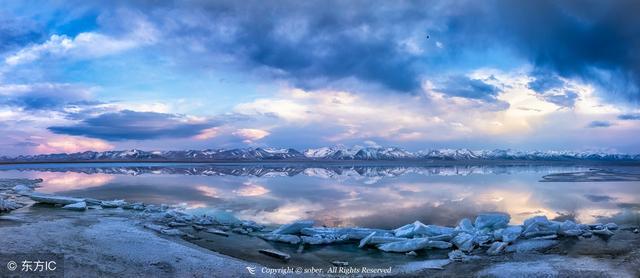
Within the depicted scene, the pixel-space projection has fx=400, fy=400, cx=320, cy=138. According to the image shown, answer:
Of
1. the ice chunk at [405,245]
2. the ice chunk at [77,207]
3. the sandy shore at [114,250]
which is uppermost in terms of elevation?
the ice chunk at [77,207]

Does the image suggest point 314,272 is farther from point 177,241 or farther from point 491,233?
point 491,233

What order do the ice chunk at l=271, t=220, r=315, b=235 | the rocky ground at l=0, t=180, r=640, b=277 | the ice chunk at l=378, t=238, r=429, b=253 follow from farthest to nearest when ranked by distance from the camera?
the ice chunk at l=271, t=220, r=315, b=235 → the ice chunk at l=378, t=238, r=429, b=253 → the rocky ground at l=0, t=180, r=640, b=277

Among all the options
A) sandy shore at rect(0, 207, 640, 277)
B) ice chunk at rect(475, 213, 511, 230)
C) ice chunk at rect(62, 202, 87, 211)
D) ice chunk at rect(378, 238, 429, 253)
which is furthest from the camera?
ice chunk at rect(62, 202, 87, 211)

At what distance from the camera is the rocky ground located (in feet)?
25.8

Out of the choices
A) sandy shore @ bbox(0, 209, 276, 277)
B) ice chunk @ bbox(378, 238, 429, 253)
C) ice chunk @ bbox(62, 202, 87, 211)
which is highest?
ice chunk @ bbox(62, 202, 87, 211)

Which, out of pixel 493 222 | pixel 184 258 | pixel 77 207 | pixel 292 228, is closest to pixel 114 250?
A: pixel 184 258

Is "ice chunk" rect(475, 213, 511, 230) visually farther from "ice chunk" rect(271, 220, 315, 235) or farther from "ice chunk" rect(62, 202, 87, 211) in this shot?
"ice chunk" rect(62, 202, 87, 211)

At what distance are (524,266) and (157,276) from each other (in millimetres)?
7296

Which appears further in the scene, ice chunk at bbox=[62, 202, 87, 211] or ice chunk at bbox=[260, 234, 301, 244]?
ice chunk at bbox=[62, 202, 87, 211]

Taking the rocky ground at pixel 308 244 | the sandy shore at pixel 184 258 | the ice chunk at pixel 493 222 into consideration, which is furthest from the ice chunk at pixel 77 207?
the ice chunk at pixel 493 222

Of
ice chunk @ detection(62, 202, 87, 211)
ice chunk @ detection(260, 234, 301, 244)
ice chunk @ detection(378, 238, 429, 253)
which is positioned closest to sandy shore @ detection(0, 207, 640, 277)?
ice chunk @ detection(378, 238, 429, 253)

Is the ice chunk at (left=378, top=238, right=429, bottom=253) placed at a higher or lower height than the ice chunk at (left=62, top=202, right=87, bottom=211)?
lower

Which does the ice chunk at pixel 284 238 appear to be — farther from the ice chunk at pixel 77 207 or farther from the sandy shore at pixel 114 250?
the ice chunk at pixel 77 207

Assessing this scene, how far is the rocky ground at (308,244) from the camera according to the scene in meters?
7.88
